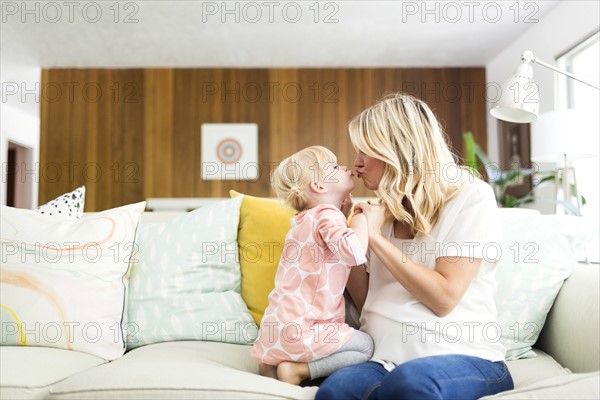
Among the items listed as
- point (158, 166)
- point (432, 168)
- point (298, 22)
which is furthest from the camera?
point (158, 166)

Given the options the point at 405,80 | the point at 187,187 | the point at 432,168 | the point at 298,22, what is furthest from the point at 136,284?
the point at 405,80

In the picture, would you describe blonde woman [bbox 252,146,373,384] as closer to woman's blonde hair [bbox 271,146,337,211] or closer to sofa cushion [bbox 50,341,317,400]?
woman's blonde hair [bbox 271,146,337,211]

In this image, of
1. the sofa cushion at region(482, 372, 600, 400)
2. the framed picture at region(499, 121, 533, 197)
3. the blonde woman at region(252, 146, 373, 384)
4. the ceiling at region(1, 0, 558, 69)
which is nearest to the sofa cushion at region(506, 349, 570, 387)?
the sofa cushion at region(482, 372, 600, 400)

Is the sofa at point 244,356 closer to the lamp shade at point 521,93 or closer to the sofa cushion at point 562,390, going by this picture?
the sofa cushion at point 562,390

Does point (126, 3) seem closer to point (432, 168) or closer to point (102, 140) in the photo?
point (102, 140)

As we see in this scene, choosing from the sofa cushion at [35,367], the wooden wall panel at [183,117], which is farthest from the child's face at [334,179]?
the wooden wall panel at [183,117]

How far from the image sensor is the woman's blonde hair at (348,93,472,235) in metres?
1.57

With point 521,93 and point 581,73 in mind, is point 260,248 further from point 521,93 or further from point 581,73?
point 581,73

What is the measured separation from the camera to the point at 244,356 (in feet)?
5.73

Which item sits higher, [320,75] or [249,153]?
[320,75]

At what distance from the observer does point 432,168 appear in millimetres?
1589

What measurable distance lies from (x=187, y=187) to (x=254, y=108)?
128 cm

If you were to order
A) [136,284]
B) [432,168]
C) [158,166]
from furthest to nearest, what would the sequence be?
[158,166] → [136,284] → [432,168]

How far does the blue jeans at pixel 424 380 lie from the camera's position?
1.22 m
